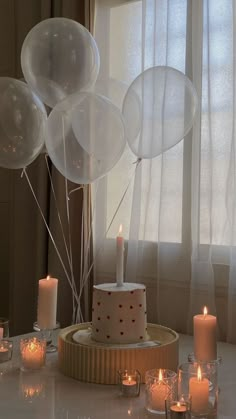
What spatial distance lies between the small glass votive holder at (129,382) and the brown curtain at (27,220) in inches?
35.9

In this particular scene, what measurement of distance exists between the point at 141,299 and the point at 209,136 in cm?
71

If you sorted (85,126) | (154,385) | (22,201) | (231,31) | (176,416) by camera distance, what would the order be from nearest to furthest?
(176,416) → (154,385) → (85,126) → (231,31) → (22,201)

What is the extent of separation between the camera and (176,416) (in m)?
0.95

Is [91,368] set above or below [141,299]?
below

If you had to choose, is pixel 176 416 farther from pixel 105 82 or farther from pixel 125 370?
pixel 105 82

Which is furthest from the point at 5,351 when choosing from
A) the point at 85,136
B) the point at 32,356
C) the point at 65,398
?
the point at 85,136

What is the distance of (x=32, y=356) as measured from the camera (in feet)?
4.30

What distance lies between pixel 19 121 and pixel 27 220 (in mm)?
833

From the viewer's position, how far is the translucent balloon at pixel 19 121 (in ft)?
5.11

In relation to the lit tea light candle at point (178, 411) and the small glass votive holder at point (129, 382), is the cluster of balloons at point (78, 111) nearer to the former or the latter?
the small glass votive holder at point (129, 382)

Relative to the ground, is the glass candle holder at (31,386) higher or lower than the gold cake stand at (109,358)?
lower

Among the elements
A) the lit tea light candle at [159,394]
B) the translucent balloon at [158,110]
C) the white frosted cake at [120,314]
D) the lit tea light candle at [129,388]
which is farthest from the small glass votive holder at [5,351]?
the translucent balloon at [158,110]

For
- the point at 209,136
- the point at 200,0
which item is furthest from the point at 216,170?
the point at 200,0

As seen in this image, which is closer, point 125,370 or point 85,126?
point 125,370
